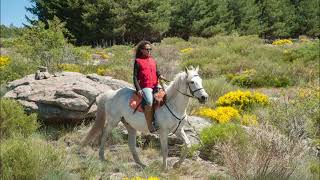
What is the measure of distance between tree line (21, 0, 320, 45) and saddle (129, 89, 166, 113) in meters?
19.1

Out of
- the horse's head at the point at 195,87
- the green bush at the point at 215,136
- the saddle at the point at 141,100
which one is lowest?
the green bush at the point at 215,136

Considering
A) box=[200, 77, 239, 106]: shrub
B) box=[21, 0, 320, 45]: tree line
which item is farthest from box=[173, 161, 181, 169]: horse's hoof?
box=[21, 0, 320, 45]: tree line

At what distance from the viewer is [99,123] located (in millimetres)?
9047

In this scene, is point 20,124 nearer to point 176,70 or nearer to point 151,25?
point 176,70

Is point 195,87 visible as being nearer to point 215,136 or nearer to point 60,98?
point 215,136

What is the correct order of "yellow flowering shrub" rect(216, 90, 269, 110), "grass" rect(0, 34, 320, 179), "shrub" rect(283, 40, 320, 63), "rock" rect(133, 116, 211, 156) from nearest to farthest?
1. "grass" rect(0, 34, 320, 179)
2. "rock" rect(133, 116, 211, 156)
3. "yellow flowering shrub" rect(216, 90, 269, 110)
4. "shrub" rect(283, 40, 320, 63)

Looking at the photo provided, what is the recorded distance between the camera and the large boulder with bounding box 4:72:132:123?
10.3 metres

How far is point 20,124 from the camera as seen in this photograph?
909 centimetres

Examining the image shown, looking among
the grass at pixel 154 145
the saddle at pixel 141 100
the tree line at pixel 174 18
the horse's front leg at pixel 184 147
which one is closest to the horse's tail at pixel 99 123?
the grass at pixel 154 145

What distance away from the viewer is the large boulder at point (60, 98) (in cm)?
1030

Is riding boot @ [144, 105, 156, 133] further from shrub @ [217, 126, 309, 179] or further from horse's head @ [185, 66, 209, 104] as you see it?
shrub @ [217, 126, 309, 179]

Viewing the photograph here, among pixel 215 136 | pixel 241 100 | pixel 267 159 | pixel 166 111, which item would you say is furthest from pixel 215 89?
pixel 267 159

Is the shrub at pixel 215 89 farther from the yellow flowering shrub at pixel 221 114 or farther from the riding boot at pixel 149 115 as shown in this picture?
the riding boot at pixel 149 115

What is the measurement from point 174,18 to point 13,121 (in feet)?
115
